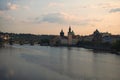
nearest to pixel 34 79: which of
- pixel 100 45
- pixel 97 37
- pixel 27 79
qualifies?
pixel 27 79

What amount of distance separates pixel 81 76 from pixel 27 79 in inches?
128

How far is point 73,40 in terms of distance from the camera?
85375 mm

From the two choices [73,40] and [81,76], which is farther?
[73,40]

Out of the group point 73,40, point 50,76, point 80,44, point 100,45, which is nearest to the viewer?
point 50,76

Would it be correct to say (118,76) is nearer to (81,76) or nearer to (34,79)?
(81,76)

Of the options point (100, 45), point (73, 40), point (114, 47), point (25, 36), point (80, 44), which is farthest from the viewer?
point (25, 36)

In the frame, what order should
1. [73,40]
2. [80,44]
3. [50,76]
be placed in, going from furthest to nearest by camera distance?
[73,40], [80,44], [50,76]

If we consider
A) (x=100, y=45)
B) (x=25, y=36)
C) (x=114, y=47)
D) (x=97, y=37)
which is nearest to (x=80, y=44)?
(x=97, y=37)

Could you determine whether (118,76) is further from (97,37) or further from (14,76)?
(97,37)

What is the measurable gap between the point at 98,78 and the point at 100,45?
3742 cm

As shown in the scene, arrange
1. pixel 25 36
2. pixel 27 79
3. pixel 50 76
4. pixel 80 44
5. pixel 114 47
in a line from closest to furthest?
pixel 27 79
pixel 50 76
pixel 114 47
pixel 80 44
pixel 25 36

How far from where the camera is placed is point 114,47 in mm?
40344

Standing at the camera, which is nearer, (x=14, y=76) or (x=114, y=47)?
(x=14, y=76)

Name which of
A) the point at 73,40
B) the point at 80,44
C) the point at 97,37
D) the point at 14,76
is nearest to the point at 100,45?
the point at 97,37
